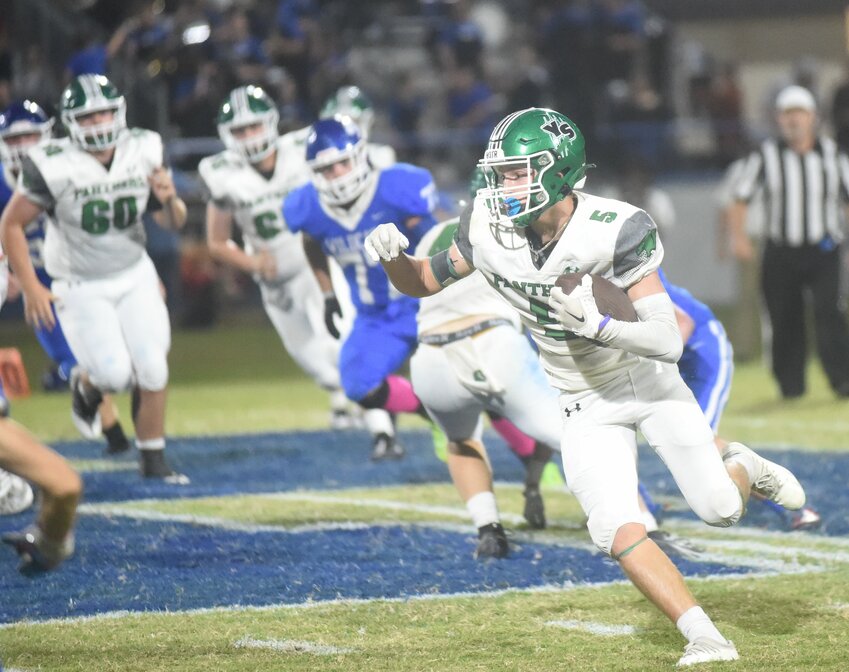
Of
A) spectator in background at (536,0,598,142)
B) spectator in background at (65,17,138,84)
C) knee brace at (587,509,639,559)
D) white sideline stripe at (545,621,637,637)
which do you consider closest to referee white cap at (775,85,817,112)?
white sideline stripe at (545,621,637,637)

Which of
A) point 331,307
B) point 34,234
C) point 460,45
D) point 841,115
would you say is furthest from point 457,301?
point 460,45

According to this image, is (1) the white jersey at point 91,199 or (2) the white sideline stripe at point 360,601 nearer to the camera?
(2) the white sideline stripe at point 360,601

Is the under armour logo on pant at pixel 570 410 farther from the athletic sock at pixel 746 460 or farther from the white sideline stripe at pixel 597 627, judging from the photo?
the white sideline stripe at pixel 597 627

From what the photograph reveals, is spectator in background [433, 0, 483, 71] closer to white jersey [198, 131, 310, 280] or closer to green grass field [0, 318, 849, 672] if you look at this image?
white jersey [198, 131, 310, 280]

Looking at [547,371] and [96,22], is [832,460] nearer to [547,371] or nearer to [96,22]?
[547,371]

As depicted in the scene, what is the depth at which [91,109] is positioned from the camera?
6.91 metres

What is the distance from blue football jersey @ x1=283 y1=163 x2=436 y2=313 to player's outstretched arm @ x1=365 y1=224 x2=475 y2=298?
1.79 meters

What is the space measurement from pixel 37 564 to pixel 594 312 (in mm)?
1444

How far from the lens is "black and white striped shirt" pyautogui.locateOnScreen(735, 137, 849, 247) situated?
9359 mm

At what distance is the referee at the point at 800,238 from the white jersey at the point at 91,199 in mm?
4108

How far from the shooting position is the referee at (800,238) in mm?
9367

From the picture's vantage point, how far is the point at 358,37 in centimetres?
1816

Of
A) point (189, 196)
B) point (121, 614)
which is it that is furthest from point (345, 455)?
point (189, 196)

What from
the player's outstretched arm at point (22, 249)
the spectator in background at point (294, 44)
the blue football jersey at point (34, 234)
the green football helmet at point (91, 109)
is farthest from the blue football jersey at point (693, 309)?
the spectator in background at point (294, 44)
